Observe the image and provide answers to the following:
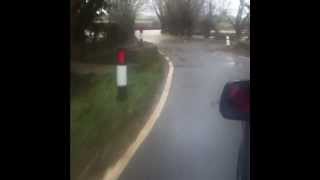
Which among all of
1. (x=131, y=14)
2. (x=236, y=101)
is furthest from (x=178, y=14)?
(x=236, y=101)

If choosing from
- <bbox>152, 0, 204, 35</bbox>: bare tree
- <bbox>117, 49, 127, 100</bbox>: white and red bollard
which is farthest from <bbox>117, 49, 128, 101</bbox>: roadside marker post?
<bbox>152, 0, 204, 35</bbox>: bare tree

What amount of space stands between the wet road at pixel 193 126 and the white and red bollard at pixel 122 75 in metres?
0.08

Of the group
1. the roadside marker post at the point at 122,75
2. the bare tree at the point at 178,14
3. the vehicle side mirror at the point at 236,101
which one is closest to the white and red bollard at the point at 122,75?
the roadside marker post at the point at 122,75

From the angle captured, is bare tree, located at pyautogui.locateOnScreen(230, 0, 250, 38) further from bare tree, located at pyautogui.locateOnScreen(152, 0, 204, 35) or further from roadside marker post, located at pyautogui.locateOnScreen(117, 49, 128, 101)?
roadside marker post, located at pyautogui.locateOnScreen(117, 49, 128, 101)

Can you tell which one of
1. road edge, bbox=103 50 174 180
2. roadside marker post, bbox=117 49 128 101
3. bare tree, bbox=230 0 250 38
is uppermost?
bare tree, bbox=230 0 250 38

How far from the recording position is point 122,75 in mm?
974

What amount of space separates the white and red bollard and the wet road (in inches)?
3.0

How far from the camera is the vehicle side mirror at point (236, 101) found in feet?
3.06

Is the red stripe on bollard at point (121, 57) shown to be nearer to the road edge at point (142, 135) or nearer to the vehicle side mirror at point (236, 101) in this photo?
the road edge at point (142, 135)

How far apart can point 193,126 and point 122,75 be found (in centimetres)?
21

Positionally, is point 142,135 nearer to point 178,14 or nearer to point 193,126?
point 193,126

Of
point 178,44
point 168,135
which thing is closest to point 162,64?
point 178,44

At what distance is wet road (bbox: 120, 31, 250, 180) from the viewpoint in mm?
967
